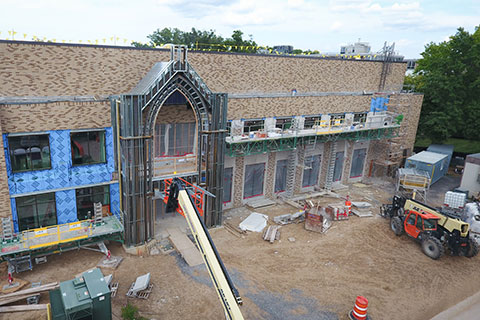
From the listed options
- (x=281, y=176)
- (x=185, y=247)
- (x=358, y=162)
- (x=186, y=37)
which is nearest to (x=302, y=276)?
(x=185, y=247)

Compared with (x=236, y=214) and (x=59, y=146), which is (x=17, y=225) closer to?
(x=59, y=146)

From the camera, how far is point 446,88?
3341 cm

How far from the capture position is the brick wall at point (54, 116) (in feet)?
49.9

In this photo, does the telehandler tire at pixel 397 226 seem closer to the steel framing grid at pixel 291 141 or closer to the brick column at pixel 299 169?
the brick column at pixel 299 169

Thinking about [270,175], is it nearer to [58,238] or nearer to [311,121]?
[311,121]

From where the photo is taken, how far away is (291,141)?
2434cm

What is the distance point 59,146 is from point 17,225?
4.27m

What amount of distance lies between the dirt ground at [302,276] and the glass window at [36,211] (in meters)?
1.95

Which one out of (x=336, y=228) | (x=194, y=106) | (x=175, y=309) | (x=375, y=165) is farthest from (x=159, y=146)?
(x=375, y=165)

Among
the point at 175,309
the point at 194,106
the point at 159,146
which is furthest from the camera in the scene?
the point at 159,146

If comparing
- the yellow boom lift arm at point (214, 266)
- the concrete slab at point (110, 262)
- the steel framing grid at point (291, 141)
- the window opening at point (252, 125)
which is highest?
the window opening at point (252, 125)

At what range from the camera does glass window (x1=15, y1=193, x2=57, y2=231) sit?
1644 cm

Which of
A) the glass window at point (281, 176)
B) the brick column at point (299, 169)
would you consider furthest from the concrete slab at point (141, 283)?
A: the brick column at point (299, 169)

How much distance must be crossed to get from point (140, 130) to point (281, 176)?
42.0ft
